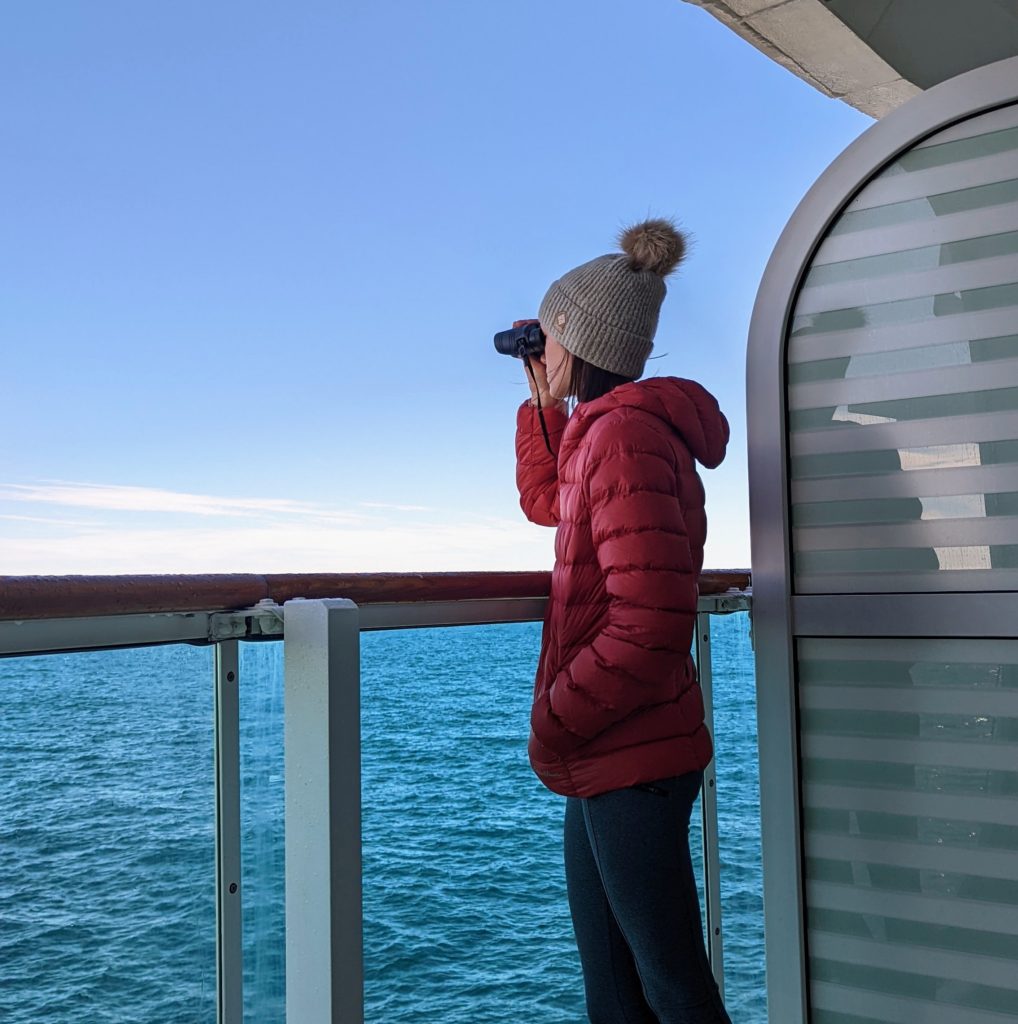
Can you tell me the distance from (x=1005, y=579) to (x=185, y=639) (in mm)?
1083

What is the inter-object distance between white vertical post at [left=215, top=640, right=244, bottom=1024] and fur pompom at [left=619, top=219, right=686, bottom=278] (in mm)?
871

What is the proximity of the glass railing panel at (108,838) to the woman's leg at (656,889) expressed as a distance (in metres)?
0.49

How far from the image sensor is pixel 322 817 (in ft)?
3.12

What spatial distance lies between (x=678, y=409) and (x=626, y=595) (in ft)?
0.86

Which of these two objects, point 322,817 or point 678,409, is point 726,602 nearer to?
point 678,409

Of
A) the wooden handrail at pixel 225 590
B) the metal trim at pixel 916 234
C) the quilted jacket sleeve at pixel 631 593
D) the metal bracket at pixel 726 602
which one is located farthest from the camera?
the metal bracket at pixel 726 602

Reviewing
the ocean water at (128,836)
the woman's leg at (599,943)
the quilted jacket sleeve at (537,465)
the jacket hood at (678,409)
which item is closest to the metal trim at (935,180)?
the jacket hood at (678,409)

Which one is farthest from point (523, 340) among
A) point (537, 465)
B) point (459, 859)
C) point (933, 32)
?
point (459, 859)

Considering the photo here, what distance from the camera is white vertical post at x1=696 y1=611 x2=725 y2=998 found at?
69.3 inches

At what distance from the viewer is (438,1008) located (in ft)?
56.4

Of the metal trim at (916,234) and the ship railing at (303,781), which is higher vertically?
the metal trim at (916,234)

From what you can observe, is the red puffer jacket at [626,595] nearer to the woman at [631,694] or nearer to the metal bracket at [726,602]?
the woman at [631,694]

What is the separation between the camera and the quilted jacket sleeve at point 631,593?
121 centimetres

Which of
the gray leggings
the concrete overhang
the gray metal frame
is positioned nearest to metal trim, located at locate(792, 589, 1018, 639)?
the gray metal frame
